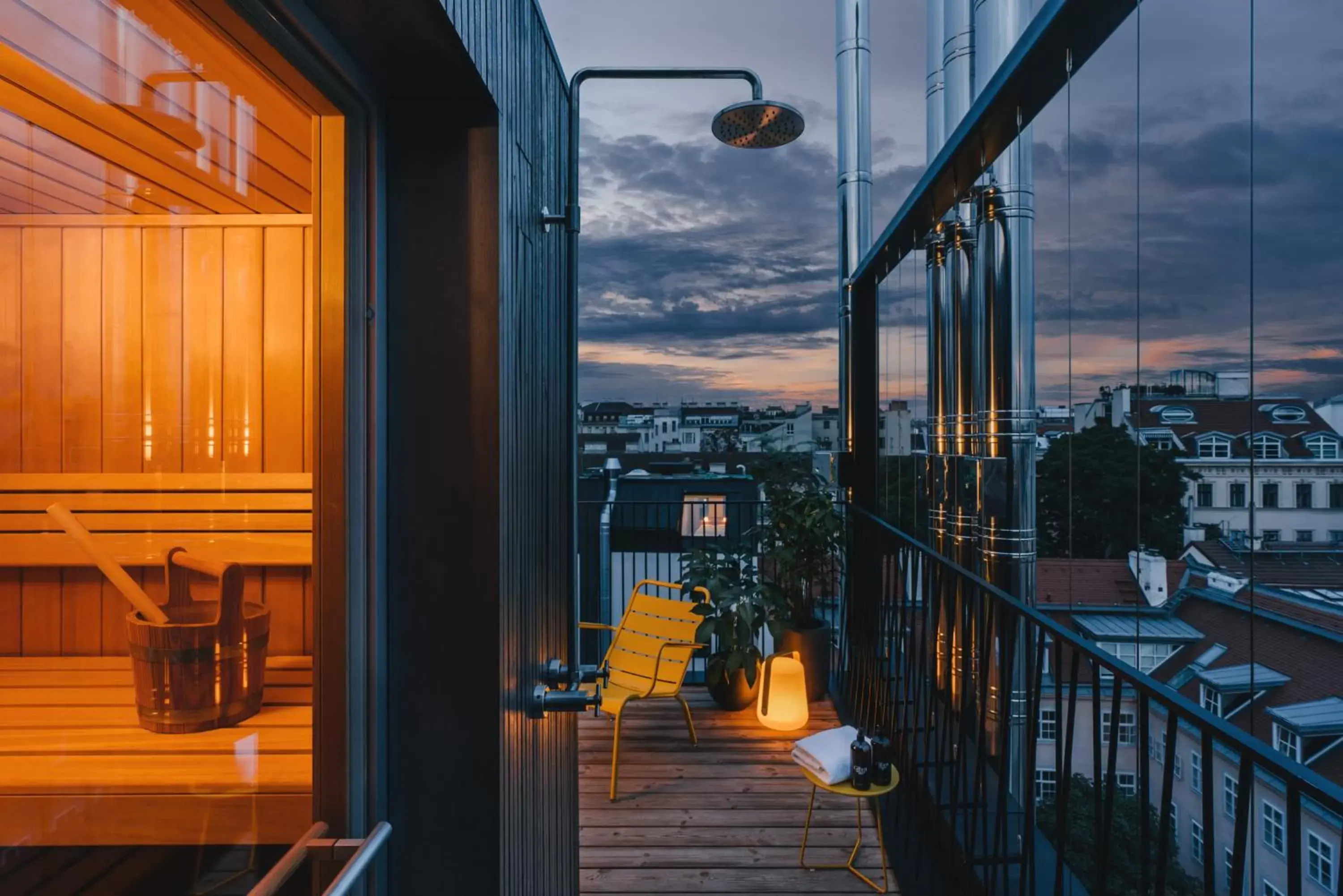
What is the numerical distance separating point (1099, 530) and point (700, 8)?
5.65m

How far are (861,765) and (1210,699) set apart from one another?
1.70 meters

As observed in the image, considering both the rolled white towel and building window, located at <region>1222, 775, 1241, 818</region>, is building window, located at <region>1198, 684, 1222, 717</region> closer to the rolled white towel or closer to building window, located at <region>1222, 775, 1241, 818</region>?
building window, located at <region>1222, 775, 1241, 818</region>

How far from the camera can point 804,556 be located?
4426mm

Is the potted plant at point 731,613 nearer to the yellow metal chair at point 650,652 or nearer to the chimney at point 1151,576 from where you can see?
the yellow metal chair at point 650,652

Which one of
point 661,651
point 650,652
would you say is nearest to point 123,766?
point 661,651

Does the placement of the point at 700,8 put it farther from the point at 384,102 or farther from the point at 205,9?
the point at 205,9

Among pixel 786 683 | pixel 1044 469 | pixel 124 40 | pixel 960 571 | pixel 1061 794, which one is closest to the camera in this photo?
pixel 124 40

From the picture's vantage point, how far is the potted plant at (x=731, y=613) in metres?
4.21

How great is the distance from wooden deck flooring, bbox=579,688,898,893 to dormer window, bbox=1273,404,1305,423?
234 centimetres

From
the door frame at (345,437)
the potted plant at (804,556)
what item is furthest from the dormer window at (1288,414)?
the potted plant at (804,556)

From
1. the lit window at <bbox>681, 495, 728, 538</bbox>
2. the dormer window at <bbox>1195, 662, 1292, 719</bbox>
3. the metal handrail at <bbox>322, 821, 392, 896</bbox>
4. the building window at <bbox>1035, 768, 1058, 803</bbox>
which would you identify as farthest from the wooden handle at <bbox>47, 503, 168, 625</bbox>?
the lit window at <bbox>681, 495, 728, 538</bbox>

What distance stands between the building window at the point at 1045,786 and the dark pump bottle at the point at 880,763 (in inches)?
21.5

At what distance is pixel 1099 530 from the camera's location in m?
1.97

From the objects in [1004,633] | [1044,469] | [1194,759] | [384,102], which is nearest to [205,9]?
[384,102]
